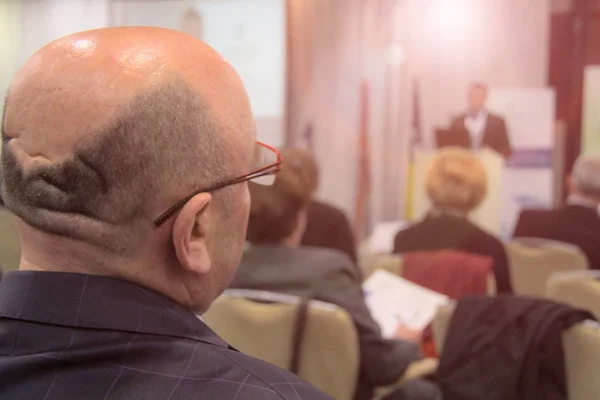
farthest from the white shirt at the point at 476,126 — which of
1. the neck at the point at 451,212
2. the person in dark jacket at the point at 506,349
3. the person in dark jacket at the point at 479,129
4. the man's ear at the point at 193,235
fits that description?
the man's ear at the point at 193,235

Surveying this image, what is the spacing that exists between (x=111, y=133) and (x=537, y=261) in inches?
93.9

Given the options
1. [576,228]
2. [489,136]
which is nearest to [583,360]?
[576,228]

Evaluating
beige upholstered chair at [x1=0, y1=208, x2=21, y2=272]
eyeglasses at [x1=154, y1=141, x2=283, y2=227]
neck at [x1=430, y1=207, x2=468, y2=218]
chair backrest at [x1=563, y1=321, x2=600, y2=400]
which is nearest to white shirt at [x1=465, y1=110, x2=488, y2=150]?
neck at [x1=430, y1=207, x2=468, y2=218]

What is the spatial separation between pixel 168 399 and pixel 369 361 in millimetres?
1095

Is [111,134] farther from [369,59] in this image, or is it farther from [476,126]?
[369,59]

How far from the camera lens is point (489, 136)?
3564mm

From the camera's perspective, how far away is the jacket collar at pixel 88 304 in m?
0.58

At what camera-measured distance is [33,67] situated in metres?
0.62

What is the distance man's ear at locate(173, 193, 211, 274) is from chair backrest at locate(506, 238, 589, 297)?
83.1 inches

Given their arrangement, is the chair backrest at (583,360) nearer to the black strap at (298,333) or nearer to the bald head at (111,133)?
the black strap at (298,333)

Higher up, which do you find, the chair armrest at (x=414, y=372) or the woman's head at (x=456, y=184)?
the woman's head at (x=456, y=184)

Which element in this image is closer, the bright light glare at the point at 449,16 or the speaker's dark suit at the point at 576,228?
the speaker's dark suit at the point at 576,228

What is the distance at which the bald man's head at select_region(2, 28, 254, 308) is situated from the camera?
583mm

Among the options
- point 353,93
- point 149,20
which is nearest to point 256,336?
point 353,93
